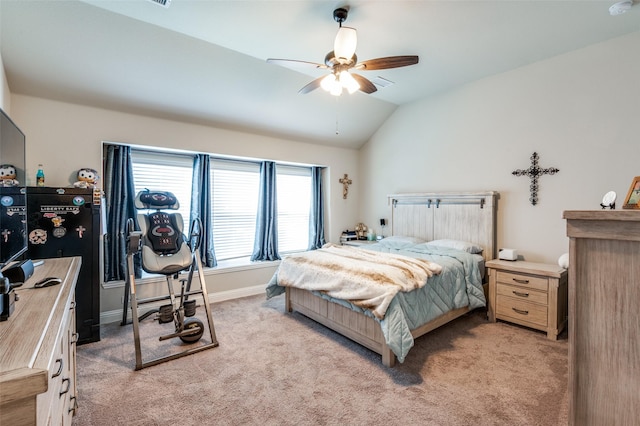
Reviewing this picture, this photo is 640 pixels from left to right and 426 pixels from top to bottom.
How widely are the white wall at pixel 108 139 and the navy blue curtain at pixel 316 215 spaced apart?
0.42 meters

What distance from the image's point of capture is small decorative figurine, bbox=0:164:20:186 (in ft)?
4.01

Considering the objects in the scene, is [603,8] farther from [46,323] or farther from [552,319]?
[46,323]

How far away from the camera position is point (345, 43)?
215cm

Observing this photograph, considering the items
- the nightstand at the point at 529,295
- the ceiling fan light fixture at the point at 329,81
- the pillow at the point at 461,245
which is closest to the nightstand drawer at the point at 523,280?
the nightstand at the point at 529,295

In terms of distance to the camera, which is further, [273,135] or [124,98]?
[273,135]

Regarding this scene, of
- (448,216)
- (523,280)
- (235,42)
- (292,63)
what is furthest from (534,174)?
(235,42)

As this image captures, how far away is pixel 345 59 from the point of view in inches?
90.8

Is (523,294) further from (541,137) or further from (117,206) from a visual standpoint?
(117,206)

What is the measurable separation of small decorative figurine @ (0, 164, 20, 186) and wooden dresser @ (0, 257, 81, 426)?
461 mm

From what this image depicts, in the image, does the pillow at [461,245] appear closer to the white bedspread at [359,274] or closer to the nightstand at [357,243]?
the white bedspread at [359,274]

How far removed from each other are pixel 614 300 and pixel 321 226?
462cm

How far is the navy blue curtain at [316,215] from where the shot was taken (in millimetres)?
5418

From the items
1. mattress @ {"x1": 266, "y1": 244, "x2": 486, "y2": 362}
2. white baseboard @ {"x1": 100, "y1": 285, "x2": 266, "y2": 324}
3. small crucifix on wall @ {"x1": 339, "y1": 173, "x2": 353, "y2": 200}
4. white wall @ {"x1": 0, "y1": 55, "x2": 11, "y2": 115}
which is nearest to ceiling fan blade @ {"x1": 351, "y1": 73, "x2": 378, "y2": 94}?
mattress @ {"x1": 266, "y1": 244, "x2": 486, "y2": 362}

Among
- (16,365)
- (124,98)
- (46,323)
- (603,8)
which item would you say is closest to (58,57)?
(124,98)
